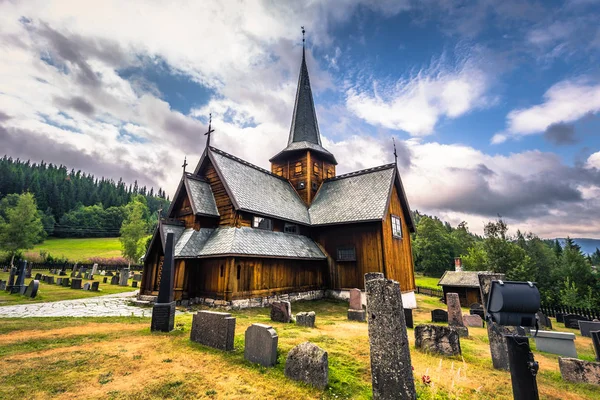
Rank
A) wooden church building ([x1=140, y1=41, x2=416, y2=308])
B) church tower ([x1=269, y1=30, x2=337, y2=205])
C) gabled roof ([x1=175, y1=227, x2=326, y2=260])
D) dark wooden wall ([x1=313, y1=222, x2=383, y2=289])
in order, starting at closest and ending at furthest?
1. gabled roof ([x1=175, y1=227, x2=326, y2=260])
2. wooden church building ([x1=140, y1=41, x2=416, y2=308])
3. dark wooden wall ([x1=313, y1=222, x2=383, y2=289])
4. church tower ([x1=269, y1=30, x2=337, y2=205])

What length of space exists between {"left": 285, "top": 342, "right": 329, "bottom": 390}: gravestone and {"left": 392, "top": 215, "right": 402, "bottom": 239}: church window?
51.2ft

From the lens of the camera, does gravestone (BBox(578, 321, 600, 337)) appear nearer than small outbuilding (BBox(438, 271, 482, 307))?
Yes

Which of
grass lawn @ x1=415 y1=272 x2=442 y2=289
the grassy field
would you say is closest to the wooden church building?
grass lawn @ x1=415 y1=272 x2=442 y2=289

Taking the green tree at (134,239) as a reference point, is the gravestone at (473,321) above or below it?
below

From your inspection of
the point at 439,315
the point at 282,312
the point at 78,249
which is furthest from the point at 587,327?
the point at 78,249

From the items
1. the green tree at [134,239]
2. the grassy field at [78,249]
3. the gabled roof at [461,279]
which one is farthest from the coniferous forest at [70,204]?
the gabled roof at [461,279]

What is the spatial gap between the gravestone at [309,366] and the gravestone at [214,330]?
2.04 metres

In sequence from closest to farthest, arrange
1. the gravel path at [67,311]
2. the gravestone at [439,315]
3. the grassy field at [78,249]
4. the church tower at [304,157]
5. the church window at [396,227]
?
the gravel path at [67,311], the gravestone at [439,315], the church window at [396,227], the church tower at [304,157], the grassy field at [78,249]

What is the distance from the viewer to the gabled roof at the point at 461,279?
21.9 m

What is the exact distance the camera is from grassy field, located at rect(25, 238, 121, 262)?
160 feet

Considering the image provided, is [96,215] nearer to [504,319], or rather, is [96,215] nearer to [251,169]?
[251,169]

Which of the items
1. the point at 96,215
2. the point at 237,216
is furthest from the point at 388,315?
the point at 96,215

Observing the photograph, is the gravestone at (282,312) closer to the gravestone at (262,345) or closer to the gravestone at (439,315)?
the gravestone at (262,345)

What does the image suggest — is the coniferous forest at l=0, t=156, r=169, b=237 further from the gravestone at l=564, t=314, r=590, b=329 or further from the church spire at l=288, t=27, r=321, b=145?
the gravestone at l=564, t=314, r=590, b=329
